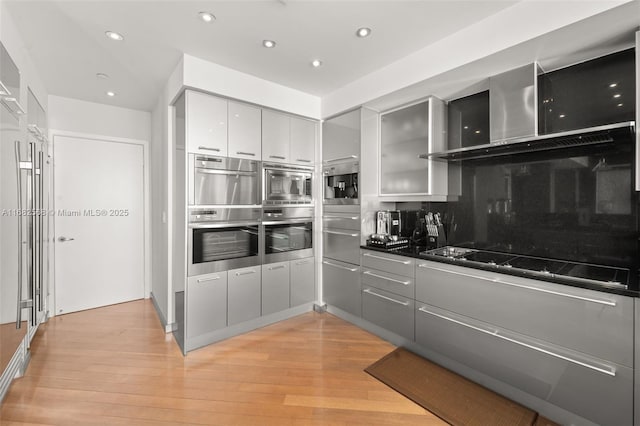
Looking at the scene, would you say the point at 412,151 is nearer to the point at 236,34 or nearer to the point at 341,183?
the point at 341,183

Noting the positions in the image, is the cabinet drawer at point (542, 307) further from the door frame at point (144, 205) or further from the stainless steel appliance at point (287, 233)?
the door frame at point (144, 205)

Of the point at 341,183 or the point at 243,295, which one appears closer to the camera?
the point at 243,295

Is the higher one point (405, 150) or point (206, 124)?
point (206, 124)

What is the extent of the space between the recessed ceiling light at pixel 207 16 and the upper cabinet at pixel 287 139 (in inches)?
43.3

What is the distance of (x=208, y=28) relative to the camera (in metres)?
2.18

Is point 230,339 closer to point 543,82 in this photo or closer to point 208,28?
point 208,28

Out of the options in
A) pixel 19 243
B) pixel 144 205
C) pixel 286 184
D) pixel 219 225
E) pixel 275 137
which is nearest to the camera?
pixel 19 243

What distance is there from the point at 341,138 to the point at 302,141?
49cm

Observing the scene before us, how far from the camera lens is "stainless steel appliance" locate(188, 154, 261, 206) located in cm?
266

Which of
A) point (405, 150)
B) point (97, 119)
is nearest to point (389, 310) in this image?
point (405, 150)

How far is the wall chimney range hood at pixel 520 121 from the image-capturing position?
1.96 m

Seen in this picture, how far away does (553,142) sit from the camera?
6.74 feet

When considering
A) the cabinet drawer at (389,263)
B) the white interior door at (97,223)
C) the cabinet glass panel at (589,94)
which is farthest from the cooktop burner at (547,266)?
the white interior door at (97,223)

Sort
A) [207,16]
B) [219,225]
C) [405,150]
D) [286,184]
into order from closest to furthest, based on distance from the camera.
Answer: [207,16]
[219,225]
[405,150]
[286,184]
